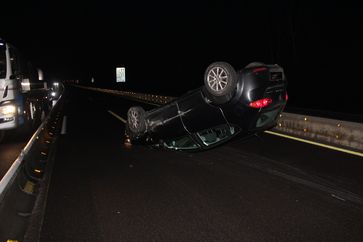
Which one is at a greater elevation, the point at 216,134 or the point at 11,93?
the point at 11,93

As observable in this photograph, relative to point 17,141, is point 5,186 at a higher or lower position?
higher

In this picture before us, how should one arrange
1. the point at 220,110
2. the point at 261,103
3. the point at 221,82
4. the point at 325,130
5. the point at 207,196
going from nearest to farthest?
the point at 207,196
the point at 221,82
the point at 261,103
the point at 220,110
the point at 325,130

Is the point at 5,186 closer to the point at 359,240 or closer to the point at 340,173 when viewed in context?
the point at 359,240

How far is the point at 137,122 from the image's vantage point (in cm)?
974

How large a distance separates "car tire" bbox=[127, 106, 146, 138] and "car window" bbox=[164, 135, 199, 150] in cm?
63

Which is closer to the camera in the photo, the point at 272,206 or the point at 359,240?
the point at 359,240

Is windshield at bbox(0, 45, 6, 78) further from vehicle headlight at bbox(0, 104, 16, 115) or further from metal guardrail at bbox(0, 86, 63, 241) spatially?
metal guardrail at bbox(0, 86, 63, 241)

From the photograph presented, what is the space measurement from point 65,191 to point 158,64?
414 ft

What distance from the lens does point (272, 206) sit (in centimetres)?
577

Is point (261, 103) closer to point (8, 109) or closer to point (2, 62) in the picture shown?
point (8, 109)

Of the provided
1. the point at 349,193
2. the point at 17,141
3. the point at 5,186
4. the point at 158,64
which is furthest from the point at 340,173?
the point at 158,64

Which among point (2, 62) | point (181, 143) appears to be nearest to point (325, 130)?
point (181, 143)

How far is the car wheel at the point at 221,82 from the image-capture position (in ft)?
25.1

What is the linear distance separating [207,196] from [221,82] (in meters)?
2.32
